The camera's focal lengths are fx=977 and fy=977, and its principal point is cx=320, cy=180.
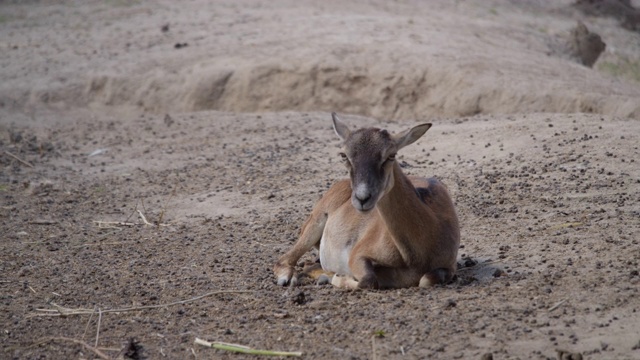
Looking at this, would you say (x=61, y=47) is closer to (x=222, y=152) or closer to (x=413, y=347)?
(x=222, y=152)

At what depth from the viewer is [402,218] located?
22.9 feet

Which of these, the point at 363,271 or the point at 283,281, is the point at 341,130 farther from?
the point at 283,281

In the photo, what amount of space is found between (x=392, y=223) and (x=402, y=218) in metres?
0.08

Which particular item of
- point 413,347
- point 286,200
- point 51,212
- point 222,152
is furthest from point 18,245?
point 413,347

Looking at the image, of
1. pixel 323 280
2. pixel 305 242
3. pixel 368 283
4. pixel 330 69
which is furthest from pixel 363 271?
pixel 330 69

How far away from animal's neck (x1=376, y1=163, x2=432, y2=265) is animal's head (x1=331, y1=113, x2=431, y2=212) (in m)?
0.12

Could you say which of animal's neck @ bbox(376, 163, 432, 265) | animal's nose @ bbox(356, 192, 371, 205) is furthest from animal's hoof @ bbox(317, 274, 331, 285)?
animal's nose @ bbox(356, 192, 371, 205)

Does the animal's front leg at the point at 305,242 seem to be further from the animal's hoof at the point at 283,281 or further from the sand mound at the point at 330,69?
the sand mound at the point at 330,69

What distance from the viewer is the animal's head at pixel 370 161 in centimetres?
659

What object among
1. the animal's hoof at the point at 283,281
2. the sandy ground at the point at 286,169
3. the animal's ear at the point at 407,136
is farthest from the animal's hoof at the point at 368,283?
the animal's ear at the point at 407,136

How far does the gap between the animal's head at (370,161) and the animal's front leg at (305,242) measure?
1255mm

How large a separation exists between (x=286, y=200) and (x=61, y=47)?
8.06 metres

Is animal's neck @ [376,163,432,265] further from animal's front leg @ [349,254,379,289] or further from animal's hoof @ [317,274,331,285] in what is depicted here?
animal's hoof @ [317,274,331,285]

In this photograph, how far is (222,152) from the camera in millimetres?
12219
